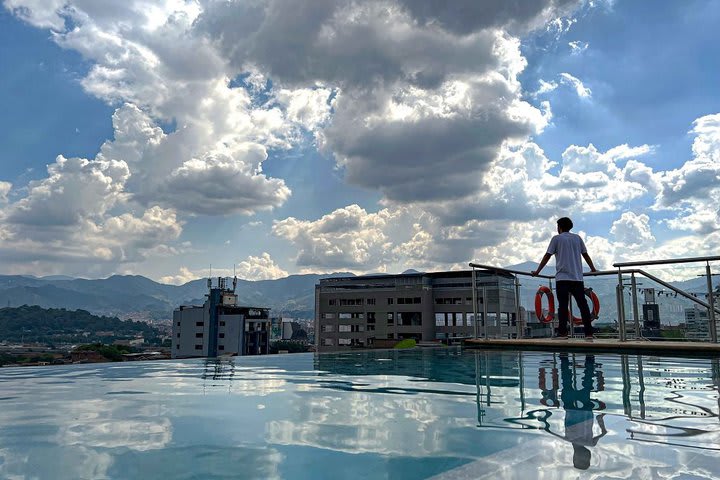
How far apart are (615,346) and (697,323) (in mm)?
1515

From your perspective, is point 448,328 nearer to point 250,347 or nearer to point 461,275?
point 461,275

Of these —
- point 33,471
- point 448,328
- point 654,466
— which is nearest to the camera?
point 654,466

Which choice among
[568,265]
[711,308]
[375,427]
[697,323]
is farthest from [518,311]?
[375,427]

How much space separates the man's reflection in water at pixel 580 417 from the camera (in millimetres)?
2477

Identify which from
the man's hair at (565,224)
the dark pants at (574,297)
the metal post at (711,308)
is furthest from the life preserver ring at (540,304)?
the metal post at (711,308)

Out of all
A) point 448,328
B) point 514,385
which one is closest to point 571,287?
point 514,385

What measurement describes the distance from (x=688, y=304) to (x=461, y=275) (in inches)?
3653

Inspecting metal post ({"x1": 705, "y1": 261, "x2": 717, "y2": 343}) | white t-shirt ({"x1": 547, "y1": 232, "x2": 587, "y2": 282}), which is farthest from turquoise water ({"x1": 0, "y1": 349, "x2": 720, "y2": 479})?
white t-shirt ({"x1": 547, "y1": 232, "x2": 587, "y2": 282})

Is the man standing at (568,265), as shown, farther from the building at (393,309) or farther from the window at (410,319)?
the window at (410,319)

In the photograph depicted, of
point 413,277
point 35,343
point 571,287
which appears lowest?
point 35,343

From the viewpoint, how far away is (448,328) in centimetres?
9525

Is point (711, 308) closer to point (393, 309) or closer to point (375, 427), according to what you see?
point (375, 427)

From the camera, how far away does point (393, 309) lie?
321 feet

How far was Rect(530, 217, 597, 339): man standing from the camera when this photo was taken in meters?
8.63
